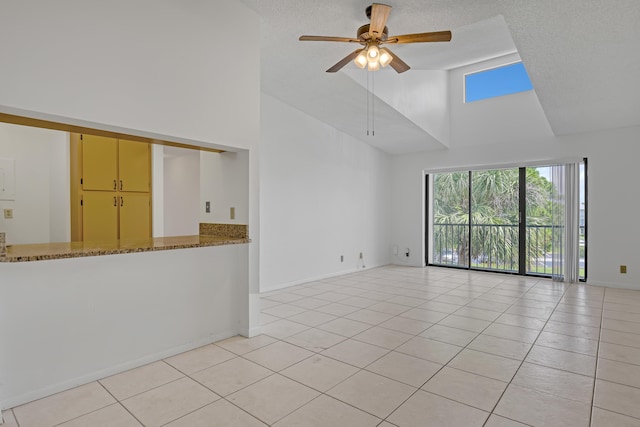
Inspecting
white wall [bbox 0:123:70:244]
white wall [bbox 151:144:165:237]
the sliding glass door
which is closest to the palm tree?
the sliding glass door

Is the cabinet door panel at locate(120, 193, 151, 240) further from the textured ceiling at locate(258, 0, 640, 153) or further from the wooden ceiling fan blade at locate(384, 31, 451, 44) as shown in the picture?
the wooden ceiling fan blade at locate(384, 31, 451, 44)

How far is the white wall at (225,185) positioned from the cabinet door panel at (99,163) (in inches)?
57.2

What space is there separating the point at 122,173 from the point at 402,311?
3.85 metres

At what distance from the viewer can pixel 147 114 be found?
254 cm

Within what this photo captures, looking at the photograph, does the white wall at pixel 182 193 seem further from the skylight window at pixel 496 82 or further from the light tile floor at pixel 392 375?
the skylight window at pixel 496 82

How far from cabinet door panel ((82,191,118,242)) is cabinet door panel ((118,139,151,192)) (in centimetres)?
24

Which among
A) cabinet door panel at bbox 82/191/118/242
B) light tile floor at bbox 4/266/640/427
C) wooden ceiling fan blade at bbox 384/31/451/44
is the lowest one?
light tile floor at bbox 4/266/640/427

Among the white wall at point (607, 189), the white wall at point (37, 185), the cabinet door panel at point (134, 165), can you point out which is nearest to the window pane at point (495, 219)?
the white wall at point (607, 189)

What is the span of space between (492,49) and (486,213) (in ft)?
9.70

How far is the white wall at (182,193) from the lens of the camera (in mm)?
7266

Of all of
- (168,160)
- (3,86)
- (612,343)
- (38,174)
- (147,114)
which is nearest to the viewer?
(3,86)

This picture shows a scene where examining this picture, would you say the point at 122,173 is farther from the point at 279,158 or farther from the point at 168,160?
the point at 168,160

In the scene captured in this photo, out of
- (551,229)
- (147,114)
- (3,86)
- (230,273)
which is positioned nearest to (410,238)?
(551,229)

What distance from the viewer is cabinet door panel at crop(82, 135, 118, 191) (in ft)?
13.5
